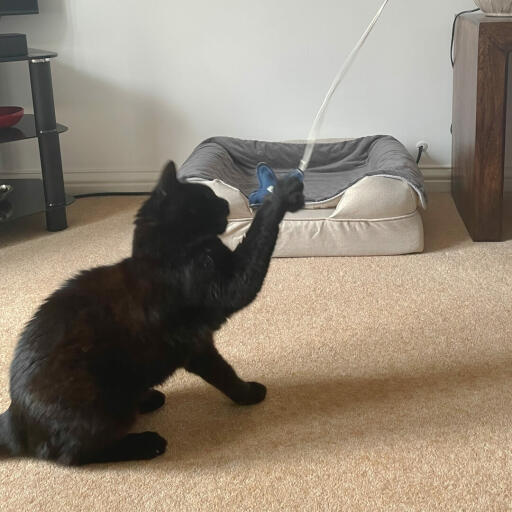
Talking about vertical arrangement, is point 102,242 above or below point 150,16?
below

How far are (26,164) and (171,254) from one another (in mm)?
2305

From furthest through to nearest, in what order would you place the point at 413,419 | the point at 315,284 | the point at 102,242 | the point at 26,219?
the point at 26,219 < the point at 102,242 < the point at 315,284 < the point at 413,419

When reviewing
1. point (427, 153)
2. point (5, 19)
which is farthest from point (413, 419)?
point (5, 19)

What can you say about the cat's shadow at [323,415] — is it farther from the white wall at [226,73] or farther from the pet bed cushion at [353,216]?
the white wall at [226,73]

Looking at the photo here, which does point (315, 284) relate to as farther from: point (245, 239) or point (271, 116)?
point (271, 116)

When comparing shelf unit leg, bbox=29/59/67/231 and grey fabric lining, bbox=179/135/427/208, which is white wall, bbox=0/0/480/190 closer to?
grey fabric lining, bbox=179/135/427/208

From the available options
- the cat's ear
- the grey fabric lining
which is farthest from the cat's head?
the grey fabric lining

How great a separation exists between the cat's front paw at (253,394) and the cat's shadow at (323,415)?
0.05 ft

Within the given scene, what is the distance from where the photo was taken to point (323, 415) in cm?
172

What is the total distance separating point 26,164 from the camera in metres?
3.62

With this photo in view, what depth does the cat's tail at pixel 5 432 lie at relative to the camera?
1.56 meters

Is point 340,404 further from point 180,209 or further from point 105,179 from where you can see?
point 105,179

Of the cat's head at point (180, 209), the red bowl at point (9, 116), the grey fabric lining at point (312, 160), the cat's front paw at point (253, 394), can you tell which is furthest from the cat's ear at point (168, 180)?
the red bowl at point (9, 116)

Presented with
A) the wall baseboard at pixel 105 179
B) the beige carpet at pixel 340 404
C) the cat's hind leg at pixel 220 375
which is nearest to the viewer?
the beige carpet at pixel 340 404
